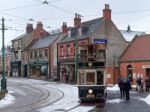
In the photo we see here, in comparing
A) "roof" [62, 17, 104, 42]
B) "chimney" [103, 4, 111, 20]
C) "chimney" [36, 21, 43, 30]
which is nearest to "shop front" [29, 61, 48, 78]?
"chimney" [36, 21, 43, 30]

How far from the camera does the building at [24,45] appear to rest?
85.0 meters

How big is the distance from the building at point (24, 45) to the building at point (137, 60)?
104 ft

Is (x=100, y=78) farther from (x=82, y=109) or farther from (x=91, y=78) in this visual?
(x=82, y=109)

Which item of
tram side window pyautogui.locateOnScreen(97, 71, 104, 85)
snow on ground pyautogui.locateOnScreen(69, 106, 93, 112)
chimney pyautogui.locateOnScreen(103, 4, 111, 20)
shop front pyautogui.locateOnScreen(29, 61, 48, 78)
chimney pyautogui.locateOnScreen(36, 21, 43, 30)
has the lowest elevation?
snow on ground pyautogui.locateOnScreen(69, 106, 93, 112)

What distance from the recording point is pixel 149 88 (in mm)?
40250

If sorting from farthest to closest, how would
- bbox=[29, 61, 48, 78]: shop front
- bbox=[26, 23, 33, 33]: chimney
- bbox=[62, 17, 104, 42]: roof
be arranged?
1. bbox=[26, 23, 33, 33]: chimney
2. bbox=[29, 61, 48, 78]: shop front
3. bbox=[62, 17, 104, 42]: roof

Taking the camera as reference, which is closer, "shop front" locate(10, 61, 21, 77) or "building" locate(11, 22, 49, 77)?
"building" locate(11, 22, 49, 77)

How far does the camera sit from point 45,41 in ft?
256

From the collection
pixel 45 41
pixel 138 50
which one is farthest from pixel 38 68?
pixel 138 50

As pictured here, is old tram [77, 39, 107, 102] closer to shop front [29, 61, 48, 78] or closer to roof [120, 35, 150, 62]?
roof [120, 35, 150, 62]

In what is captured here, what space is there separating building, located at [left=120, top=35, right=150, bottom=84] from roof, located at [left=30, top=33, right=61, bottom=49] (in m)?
20.3

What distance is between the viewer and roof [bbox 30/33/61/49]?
7395 centimetres

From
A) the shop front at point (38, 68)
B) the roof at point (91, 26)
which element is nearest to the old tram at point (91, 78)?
the roof at point (91, 26)

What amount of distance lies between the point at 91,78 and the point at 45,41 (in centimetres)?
5001
